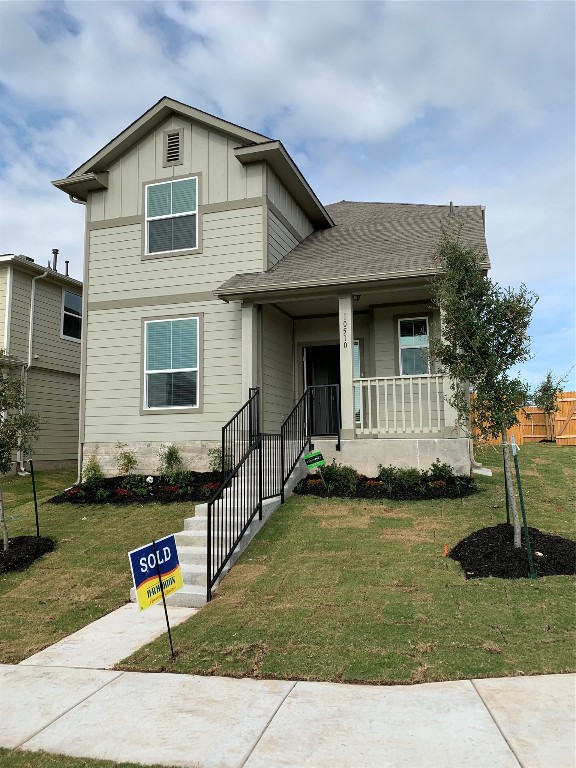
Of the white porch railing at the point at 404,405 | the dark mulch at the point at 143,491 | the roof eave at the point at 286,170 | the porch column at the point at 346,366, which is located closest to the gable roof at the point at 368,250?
the porch column at the point at 346,366

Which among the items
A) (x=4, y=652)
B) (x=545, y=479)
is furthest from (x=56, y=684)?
(x=545, y=479)

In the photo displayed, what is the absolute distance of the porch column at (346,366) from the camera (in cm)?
1002

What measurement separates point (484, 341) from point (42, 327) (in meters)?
14.2

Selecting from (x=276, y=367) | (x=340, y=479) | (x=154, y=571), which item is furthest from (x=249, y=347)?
(x=154, y=571)

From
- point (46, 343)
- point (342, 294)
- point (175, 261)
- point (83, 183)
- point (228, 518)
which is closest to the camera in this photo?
point (228, 518)

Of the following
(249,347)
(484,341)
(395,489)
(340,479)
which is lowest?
(395,489)

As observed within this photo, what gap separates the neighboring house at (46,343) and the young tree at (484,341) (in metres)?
12.5

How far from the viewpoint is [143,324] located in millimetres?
12016

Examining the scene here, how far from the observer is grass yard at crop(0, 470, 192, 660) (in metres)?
5.61

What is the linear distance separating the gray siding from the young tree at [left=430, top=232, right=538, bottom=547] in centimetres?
534

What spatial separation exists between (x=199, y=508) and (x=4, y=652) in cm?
332

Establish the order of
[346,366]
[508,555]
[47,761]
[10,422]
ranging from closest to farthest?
1. [47,761]
2. [508,555]
3. [10,422]
4. [346,366]

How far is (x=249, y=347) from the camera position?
421 inches

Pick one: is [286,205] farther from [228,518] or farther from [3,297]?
[3,297]
